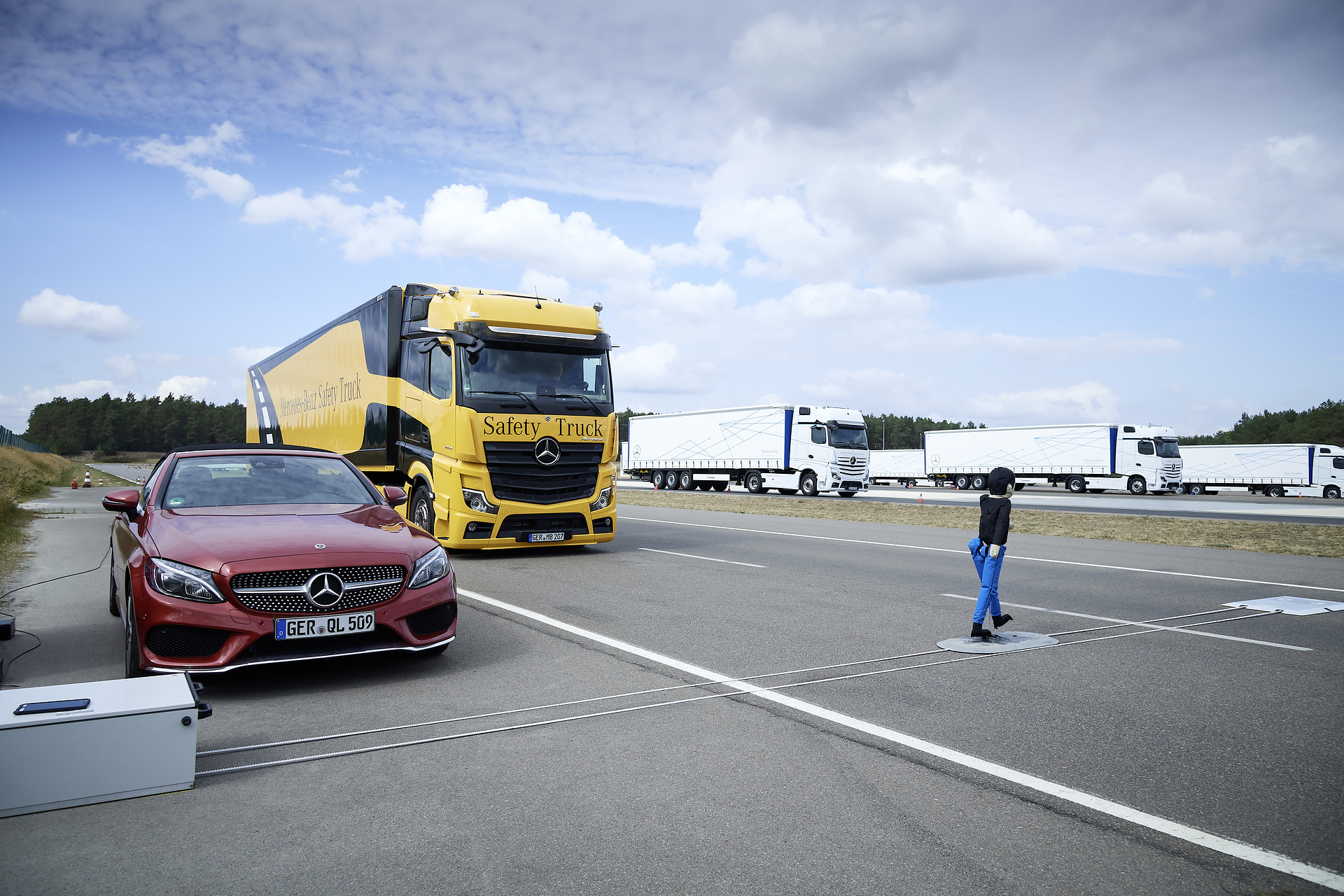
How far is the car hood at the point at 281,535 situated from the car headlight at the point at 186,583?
0.05 m

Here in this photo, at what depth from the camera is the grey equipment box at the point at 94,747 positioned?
3.38 metres

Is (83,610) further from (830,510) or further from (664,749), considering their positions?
(830,510)

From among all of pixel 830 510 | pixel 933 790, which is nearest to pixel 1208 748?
pixel 933 790

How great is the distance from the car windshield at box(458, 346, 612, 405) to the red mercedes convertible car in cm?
474

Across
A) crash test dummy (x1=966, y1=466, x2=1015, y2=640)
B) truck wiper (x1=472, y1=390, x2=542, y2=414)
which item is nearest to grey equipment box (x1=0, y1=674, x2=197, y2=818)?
crash test dummy (x1=966, y1=466, x2=1015, y2=640)

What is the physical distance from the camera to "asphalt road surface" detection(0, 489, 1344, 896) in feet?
9.69

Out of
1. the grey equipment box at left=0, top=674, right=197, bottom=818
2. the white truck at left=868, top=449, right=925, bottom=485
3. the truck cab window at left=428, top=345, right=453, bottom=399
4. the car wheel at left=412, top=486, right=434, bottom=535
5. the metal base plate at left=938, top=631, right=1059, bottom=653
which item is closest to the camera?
the grey equipment box at left=0, top=674, right=197, bottom=818

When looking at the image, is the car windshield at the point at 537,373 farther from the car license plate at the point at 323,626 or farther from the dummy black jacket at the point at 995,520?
the dummy black jacket at the point at 995,520

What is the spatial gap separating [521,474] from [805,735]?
24.4 feet

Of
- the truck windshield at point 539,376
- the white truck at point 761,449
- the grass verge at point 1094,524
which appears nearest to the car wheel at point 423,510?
the truck windshield at point 539,376

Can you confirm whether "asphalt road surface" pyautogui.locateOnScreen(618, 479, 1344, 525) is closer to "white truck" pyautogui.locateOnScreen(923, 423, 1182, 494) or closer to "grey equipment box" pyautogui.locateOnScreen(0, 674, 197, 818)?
"white truck" pyautogui.locateOnScreen(923, 423, 1182, 494)

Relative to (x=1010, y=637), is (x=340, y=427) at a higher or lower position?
higher

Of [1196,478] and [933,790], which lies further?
[1196,478]

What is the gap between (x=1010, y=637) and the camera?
692 cm
